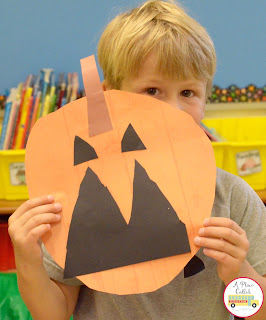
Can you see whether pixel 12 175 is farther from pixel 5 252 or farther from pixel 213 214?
pixel 213 214

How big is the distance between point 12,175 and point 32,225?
88cm

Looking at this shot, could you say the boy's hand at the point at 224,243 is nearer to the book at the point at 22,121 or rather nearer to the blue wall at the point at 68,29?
the book at the point at 22,121

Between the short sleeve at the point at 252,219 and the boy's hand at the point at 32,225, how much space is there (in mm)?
341

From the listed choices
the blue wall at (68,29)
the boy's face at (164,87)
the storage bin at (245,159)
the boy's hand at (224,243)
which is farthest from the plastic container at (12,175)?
the boy's hand at (224,243)

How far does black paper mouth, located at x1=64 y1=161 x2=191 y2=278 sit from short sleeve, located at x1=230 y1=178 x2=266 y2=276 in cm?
20

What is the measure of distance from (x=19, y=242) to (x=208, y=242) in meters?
0.26

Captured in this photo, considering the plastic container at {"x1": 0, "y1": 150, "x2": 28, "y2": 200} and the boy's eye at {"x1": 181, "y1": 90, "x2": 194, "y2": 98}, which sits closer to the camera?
the boy's eye at {"x1": 181, "y1": 90, "x2": 194, "y2": 98}

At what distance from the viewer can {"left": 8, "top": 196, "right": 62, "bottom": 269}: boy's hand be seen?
0.53 m

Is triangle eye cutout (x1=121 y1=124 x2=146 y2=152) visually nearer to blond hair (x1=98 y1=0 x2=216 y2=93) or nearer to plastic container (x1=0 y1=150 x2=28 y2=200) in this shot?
blond hair (x1=98 y1=0 x2=216 y2=93)

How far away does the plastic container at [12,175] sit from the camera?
1.34 metres

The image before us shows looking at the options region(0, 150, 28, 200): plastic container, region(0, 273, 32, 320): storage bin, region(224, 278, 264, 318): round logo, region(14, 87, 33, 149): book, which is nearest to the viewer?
region(224, 278, 264, 318): round logo

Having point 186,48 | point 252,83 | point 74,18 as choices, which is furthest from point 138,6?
point 252,83

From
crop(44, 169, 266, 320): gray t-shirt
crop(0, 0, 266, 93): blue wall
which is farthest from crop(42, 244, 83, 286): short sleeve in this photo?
crop(0, 0, 266, 93): blue wall

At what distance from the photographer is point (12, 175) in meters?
1.37
